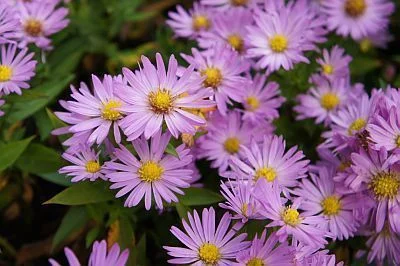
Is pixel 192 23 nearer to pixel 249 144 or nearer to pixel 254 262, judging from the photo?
pixel 249 144

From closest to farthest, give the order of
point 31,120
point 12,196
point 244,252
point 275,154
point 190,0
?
point 244,252 → point 275,154 → point 12,196 → point 31,120 → point 190,0

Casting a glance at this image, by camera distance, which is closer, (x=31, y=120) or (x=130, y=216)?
(x=130, y=216)

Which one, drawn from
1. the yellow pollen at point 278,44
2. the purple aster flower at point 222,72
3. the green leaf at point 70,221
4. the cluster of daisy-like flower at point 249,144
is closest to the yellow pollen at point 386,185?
the cluster of daisy-like flower at point 249,144

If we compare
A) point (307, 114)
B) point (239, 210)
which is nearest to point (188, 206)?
point (239, 210)

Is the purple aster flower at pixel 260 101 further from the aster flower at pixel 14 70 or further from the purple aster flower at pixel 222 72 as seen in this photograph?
the aster flower at pixel 14 70

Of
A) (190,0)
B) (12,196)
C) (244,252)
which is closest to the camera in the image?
(244,252)

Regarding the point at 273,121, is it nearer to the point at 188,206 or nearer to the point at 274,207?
the point at 188,206

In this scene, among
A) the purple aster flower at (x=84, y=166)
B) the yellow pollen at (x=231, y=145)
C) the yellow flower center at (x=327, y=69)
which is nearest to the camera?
the purple aster flower at (x=84, y=166)

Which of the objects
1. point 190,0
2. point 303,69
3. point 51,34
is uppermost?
point 190,0
